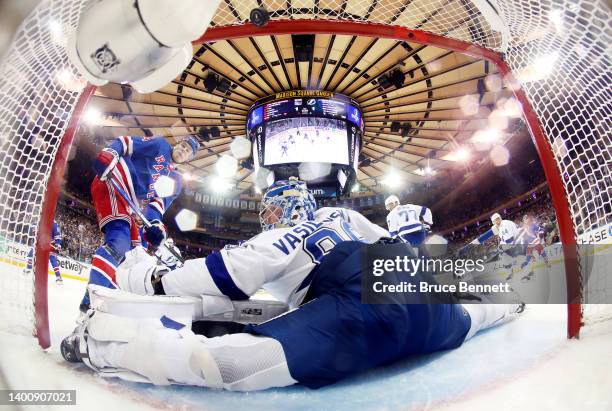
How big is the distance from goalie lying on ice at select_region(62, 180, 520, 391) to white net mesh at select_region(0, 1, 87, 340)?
227 millimetres

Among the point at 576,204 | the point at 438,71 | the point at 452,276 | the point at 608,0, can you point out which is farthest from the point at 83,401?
the point at 438,71

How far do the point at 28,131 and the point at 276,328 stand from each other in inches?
30.8

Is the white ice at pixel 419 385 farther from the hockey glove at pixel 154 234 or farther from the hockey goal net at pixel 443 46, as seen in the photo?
the hockey glove at pixel 154 234

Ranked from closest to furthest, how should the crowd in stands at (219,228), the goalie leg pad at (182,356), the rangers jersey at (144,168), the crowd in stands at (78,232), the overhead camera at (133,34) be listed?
the overhead camera at (133,34) < the goalie leg pad at (182,356) < the rangers jersey at (144,168) < the crowd in stands at (78,232) < the crowd in stands at (219,228)

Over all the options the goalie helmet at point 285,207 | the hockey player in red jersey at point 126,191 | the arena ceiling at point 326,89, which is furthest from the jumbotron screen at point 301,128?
the goalie helmet at point 285,207

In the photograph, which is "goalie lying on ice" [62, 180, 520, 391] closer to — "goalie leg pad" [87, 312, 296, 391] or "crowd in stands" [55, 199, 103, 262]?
"goalie leg pad" [87, 312, 296, 391]

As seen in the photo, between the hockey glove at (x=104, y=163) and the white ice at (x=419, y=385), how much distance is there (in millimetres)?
593

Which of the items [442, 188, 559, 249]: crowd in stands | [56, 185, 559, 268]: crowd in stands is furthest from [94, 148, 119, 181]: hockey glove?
[442, 188, 559, 249]: crowd in stands

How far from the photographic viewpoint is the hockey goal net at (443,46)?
740mm

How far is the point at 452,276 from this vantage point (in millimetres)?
739

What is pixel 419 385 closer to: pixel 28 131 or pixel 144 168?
pixel 28 131

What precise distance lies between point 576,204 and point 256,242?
3.59 ft

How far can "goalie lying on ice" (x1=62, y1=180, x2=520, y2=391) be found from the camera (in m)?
0.71

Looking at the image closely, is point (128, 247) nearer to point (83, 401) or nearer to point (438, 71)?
point (83, 401)
